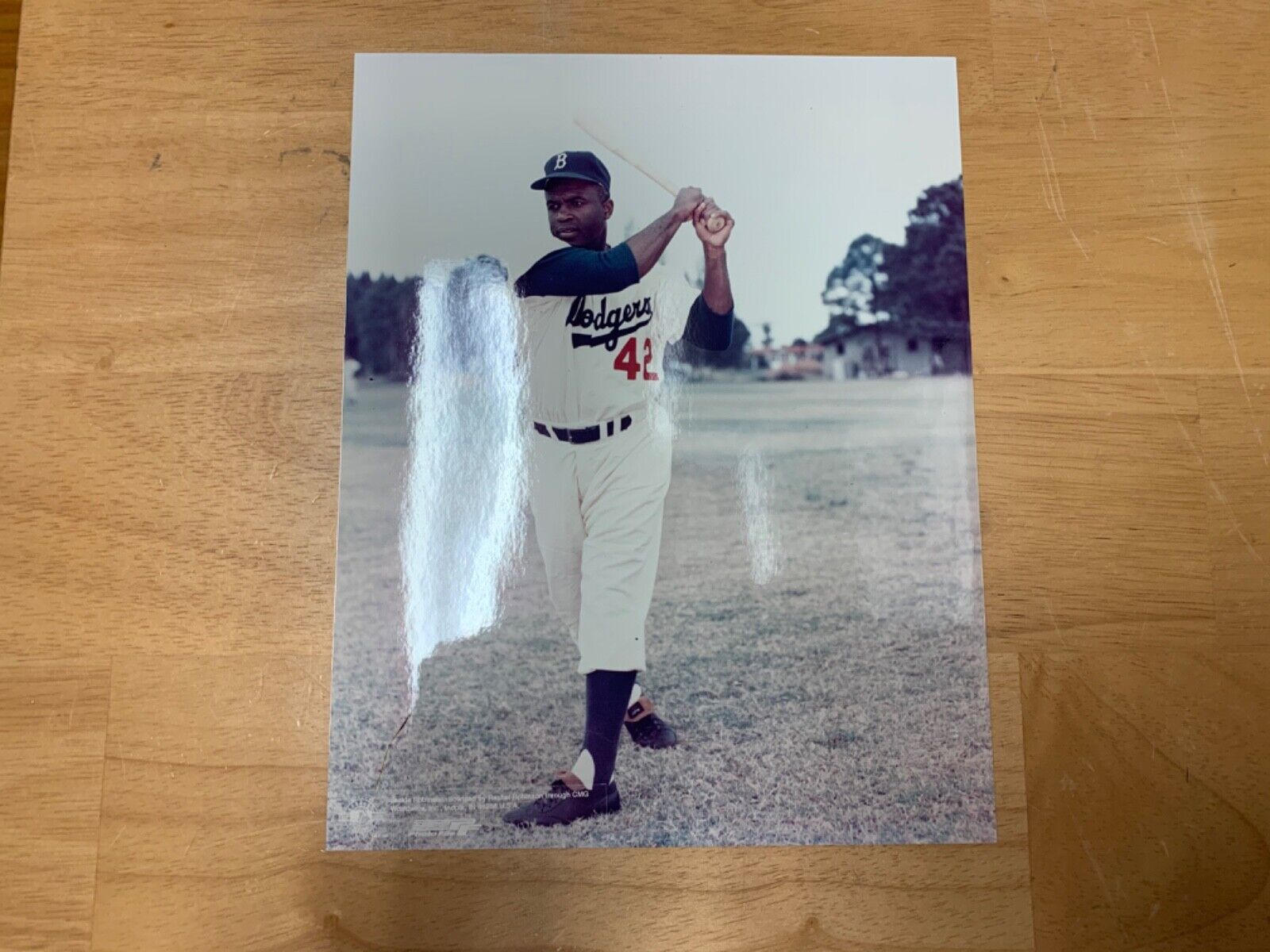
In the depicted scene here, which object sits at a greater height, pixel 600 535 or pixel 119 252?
pixel 119 252

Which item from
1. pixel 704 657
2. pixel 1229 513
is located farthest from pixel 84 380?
pixel 1229 513

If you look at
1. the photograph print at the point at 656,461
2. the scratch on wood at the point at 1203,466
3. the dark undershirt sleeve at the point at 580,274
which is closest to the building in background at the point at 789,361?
the photograph print at the point at 656,461

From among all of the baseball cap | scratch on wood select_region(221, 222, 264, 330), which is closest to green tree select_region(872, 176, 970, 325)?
the baseball cap

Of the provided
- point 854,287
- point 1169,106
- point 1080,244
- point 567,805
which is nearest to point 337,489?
point 567,805

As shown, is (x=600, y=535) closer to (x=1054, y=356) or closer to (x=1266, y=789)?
(x=1054, y=356)

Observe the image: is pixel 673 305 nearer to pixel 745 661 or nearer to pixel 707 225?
pixel 707 225
